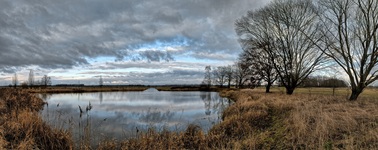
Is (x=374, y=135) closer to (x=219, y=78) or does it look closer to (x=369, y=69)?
(x=369, y=69)

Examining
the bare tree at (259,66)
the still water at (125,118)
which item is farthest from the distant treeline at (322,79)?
the still water at (125,118)

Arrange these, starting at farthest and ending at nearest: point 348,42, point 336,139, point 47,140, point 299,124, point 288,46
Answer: point 288,46 < point 348,42 < point 299,124 < point 47,140 < point 336,139

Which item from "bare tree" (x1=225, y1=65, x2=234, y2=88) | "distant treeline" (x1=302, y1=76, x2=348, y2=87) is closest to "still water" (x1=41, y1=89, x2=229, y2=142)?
"distant treeline" (x1=302, y1=76, x2=348, y2=87)

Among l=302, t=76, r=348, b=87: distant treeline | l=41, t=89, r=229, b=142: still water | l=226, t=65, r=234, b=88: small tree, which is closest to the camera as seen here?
l=41, t=89, r=229, b=142: still water

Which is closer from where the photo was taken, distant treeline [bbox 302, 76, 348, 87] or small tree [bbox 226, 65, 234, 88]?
distant treeline [bbox 302, 76, 348, 87]

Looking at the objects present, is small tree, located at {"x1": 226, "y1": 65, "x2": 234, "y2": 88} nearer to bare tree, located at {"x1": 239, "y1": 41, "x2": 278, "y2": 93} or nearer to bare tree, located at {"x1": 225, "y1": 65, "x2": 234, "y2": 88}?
bare tree, located at {"x1": 225, "y1": 65, "x2": 234, "y2": 88}

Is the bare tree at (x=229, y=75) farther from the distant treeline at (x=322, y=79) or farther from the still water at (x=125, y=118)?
the still water at (x=125, y=118)

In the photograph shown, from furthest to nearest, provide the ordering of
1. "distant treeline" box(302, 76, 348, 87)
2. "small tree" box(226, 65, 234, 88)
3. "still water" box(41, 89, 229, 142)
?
"small tree" box(226, 65, 234, 88), "distant treeline" box(302, 76, 348, 87), "still water" box(41, 89, 229, 142)

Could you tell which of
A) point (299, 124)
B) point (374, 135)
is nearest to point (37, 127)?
point (299, 124)

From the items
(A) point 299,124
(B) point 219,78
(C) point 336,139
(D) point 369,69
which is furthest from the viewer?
(B) point 219,78

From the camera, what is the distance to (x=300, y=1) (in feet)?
74.4

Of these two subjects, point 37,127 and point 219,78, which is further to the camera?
point 219,78

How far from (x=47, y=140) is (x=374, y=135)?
8637mm

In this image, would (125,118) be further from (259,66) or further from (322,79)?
(322,79)
